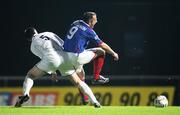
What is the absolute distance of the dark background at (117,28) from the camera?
76.9ft

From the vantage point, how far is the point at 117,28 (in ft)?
78.2

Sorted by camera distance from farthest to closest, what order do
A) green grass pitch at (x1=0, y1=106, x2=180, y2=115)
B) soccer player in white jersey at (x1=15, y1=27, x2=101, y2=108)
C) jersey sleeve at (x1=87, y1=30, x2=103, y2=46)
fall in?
soccer player in white jersey at (x1=15, y1=27, x2=101, y2=108) → jersey sleeve at (x1=87, y1=30, x2=103, y2=46) → green grass pitch at (x1=0, y1=106, x2=180, y2=115)

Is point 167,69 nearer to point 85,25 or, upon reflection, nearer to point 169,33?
point 169,33

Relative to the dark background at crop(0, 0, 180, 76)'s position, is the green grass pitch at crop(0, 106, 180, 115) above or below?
below

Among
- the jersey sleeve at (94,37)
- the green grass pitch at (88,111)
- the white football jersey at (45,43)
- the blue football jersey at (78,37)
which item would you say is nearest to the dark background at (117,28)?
the white football jersey at (45,43)

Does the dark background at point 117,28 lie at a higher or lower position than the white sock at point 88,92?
higher

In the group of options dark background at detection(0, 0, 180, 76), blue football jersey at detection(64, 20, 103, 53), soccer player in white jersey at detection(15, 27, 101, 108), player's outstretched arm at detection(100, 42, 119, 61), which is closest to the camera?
player's outstretched arm at detection(100, 42, 119, 61)

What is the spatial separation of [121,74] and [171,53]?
1.53 metres

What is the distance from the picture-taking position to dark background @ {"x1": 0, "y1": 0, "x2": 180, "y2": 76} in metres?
23.5

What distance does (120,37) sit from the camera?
77.9 ft

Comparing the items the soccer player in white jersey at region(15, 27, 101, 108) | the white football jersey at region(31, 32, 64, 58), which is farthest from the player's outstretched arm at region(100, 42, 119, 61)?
the white football jersey at region(31, 32, 64, 58)

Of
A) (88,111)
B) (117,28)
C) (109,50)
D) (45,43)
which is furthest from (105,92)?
(88,111)

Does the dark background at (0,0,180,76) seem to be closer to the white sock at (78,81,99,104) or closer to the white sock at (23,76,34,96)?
the white sock at (23,76,34,96)

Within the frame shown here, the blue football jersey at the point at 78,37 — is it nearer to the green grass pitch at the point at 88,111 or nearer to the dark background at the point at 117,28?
the green grass pitch at the point at 88,111
